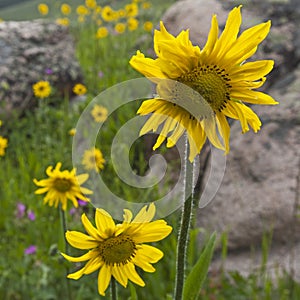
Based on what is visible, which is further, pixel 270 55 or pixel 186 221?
pixel 270 55

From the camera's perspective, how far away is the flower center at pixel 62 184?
2.11 meters

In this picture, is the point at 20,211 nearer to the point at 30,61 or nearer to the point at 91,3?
the point at 30,61

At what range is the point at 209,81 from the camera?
1.12 m

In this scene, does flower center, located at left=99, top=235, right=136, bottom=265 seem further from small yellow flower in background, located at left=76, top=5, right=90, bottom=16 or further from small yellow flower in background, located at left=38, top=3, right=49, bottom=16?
small yellow flower in background, located at left=38, top=3, right=49, bottom=16

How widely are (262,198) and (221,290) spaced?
0.64 meters

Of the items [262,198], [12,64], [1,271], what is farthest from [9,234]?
[12,64]

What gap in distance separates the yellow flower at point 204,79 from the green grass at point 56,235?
53 centimetres

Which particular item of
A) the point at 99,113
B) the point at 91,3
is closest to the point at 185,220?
the point at 99,113

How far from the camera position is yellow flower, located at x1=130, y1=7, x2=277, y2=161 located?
1071 mm

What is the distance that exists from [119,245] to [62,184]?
915mm

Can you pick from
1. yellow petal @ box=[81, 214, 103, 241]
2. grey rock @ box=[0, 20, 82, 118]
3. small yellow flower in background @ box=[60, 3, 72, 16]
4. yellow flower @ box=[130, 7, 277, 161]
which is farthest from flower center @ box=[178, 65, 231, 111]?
small yellow flower in background @ box=[60, 3, 72, 16]

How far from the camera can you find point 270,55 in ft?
13.4

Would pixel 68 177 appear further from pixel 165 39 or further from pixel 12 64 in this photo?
pixel 12 64

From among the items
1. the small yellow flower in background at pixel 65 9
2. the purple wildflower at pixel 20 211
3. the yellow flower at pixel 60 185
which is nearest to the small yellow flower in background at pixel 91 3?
the small yellow flower in background at pixel 65 9
